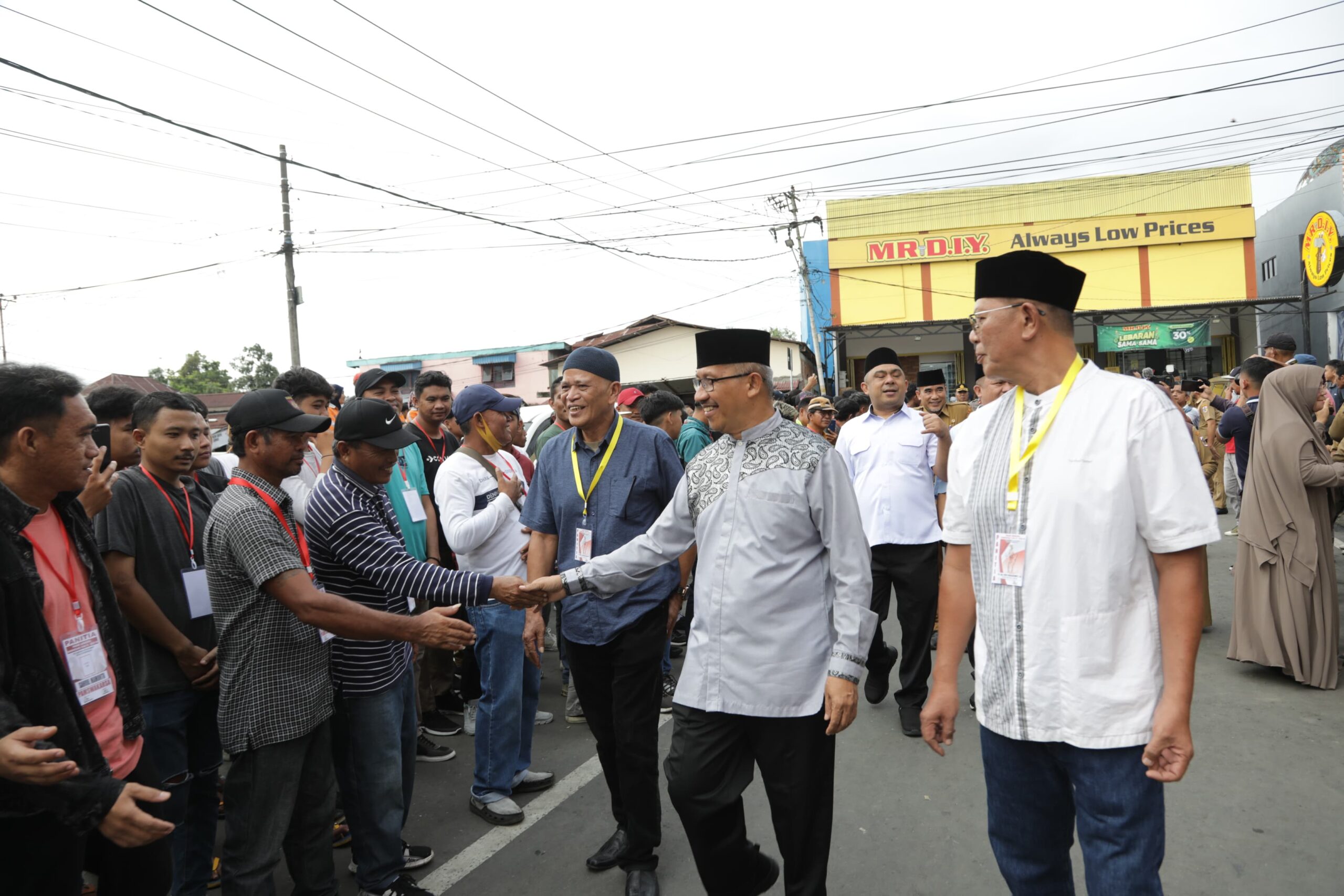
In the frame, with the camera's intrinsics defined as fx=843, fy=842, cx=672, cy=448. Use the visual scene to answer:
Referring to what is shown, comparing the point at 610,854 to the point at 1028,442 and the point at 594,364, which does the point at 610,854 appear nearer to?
the point at 594,364

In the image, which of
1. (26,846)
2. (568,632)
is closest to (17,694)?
(26,846)

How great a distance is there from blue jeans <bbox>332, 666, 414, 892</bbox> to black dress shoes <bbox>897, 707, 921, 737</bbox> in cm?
295

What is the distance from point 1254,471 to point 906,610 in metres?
2.58

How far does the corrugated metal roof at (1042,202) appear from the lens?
2856 centimetres

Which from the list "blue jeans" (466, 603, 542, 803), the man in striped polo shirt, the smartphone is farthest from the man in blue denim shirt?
the smartphone

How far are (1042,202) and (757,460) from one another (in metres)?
31.2

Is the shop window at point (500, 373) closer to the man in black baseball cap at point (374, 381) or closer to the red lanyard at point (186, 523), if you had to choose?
the man in black baseball cap at point (374, 381)

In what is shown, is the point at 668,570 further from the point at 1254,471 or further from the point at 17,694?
the point at 1254,471

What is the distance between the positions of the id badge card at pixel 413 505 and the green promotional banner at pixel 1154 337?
86.1 feet

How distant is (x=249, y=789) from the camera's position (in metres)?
2.87

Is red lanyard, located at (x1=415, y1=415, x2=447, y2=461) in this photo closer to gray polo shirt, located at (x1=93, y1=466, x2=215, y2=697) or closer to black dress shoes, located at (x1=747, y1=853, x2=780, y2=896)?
gray polo shirt, located at (x1=93, y1=466, x2=215, y2=697)

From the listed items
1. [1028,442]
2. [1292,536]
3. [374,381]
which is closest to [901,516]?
[1292,536]

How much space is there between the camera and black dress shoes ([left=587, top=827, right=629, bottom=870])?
361 centimetres

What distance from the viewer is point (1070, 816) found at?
2.35 m
